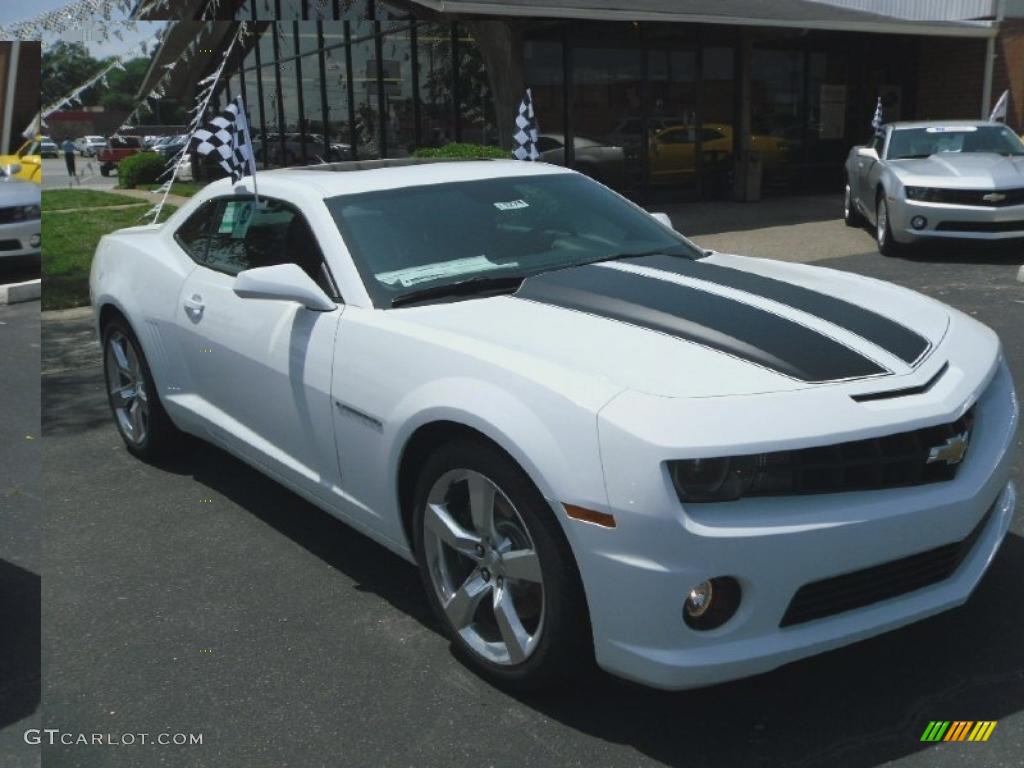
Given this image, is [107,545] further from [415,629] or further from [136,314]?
[415,629]

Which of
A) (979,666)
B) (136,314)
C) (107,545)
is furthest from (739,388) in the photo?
(136,314)

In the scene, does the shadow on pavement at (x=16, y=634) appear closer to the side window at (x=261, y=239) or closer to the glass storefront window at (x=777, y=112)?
the side window at (x=261, y=239)

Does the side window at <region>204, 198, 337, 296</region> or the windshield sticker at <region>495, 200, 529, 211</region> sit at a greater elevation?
the windshield sticker at <region>495, 200, 529, 211</region>

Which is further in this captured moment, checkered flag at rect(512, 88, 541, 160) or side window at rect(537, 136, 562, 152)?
side window at rect(537, 136, 562, 152)

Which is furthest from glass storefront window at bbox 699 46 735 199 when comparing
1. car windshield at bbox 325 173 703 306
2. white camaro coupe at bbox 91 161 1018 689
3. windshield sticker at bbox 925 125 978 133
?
white camaro coupe at bbox 91 161 1018 689

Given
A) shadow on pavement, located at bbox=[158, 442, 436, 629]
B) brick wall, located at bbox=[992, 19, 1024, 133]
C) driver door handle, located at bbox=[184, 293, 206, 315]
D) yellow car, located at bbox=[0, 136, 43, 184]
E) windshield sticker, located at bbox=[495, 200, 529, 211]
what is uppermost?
brick wall, located at bbox=[992, 19, 1024, 133]

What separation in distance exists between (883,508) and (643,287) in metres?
1.19

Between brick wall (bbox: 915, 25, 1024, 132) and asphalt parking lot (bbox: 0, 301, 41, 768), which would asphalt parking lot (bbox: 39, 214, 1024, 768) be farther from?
brick wall (bbox: 915, 25, 1024, 132)

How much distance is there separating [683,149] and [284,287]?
635 inches

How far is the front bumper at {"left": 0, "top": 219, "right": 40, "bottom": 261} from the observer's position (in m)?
1.65

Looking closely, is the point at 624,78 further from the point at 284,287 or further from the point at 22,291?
the point at 22,291

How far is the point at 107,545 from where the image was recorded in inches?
172

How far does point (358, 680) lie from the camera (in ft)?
10.5

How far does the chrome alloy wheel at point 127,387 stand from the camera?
520 centimetres
